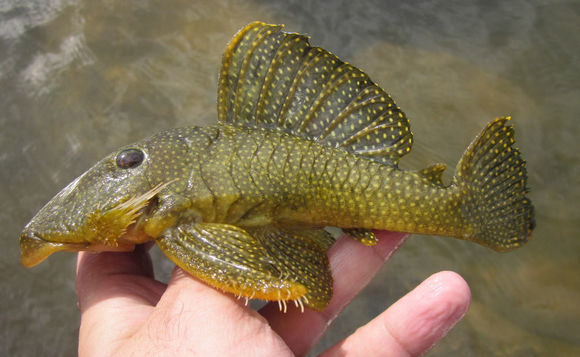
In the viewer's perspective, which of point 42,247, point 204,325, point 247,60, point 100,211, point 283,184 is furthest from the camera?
point 247,60

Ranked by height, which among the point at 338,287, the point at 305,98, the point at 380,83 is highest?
the point at 305,98

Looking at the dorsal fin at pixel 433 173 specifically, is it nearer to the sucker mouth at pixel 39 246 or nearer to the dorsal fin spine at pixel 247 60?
the dorsal fin spine at pixel 247 60

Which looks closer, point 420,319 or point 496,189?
point 420,319

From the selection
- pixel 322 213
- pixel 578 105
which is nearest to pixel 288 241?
pixel 322 213

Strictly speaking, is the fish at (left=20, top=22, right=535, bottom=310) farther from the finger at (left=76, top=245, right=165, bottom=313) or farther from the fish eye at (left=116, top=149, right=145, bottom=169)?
the finger at (left=76, top=245, right=165, bottom=313)

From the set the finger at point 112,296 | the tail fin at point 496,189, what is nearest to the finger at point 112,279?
the finger at point 112,296

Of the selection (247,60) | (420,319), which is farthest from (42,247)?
(420,319)

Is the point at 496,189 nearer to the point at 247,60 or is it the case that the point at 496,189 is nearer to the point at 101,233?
the point at 247,60
